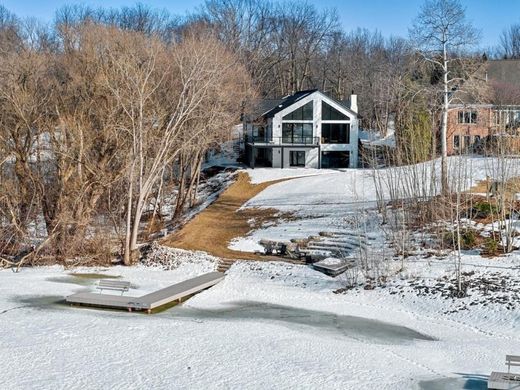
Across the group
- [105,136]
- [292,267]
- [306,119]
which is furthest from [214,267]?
[306,119]

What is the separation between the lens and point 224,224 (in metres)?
34.6

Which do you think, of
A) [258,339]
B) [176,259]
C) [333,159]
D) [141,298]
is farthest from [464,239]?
[333,159]

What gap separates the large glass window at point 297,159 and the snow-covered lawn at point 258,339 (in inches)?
1066

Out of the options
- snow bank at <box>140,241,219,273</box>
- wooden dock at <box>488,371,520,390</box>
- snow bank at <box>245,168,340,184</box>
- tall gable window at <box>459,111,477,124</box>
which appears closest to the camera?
wooden dock at <box>488,371,520,390</box>

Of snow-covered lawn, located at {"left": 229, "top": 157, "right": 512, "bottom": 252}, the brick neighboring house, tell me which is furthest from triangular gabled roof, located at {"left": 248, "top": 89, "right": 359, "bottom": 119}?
the brick neighboring house

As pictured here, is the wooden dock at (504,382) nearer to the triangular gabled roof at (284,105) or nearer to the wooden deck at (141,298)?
the wooden deck at (141,298)

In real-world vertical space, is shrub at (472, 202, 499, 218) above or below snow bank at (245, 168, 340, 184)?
below

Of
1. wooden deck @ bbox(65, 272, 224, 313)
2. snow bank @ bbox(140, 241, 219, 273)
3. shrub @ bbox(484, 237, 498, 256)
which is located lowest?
wooden deck @ bbox(65, 272, 224, 313)

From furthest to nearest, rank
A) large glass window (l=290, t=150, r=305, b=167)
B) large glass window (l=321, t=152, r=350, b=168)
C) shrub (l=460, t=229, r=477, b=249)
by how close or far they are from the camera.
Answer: large glass window (l=321, t=152, r=350, b=168) < large glass window (l=290, t=150, r=305, b=167) < shrub (l=460, t=229, r=477, b=249)

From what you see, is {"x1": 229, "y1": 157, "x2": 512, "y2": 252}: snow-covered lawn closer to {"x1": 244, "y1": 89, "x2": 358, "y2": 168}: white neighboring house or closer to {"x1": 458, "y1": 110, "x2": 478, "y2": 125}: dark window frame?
{"x1": 244, "y1": 89, "x2": 358, "y2": 168}: white neighboring house

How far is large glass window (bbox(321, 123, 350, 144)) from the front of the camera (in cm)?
4959

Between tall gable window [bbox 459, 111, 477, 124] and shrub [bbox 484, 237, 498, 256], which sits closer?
shrub [bbox 484, 237, 498, 256]

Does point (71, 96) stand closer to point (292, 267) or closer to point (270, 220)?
point (270, 220)

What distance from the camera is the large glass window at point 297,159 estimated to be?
49.4 meters
